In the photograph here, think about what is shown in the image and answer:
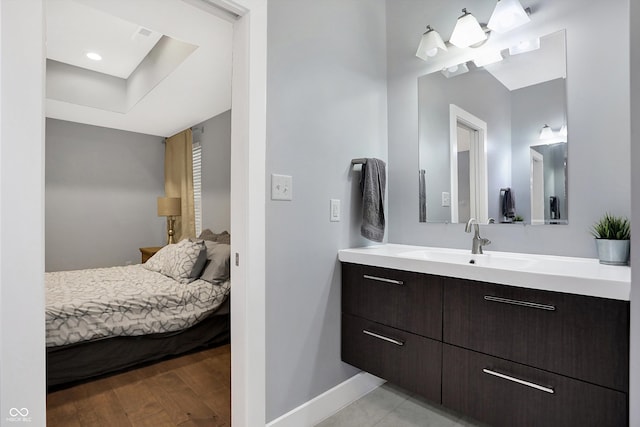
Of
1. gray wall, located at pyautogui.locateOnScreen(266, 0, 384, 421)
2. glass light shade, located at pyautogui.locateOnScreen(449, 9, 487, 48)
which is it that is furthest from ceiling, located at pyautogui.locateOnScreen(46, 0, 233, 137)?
glass light shade, located at pyautogui.locateOnScreen(449, 9, 487, 48)

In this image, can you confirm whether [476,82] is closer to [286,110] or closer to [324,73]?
[324,73]

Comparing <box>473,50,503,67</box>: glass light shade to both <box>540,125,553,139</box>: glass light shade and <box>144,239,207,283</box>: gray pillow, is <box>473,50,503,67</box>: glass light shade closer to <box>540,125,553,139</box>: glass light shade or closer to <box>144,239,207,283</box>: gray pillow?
<box>540,125,553,139</box>: glass light shade

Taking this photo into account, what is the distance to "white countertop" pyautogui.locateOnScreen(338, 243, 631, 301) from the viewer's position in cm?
106

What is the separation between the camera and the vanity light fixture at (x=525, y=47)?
1.65 m

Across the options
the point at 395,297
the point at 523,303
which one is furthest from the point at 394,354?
the point at 523,303

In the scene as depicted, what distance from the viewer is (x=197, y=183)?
4.48 meters

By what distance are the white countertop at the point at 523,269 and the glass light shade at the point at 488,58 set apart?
A: 1.05m

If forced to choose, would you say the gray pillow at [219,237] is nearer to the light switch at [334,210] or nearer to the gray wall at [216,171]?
the gray wall at [216,171]

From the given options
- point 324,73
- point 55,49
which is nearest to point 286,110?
point 324,73

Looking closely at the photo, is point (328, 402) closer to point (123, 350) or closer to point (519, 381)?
point (519, 381)

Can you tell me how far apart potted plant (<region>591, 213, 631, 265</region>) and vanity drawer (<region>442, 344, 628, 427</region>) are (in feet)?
1.81

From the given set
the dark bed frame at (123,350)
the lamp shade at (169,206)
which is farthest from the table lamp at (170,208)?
the dark bed frame at (123,350)

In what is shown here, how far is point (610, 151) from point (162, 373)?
2922 mm

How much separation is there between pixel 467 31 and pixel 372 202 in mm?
1065
